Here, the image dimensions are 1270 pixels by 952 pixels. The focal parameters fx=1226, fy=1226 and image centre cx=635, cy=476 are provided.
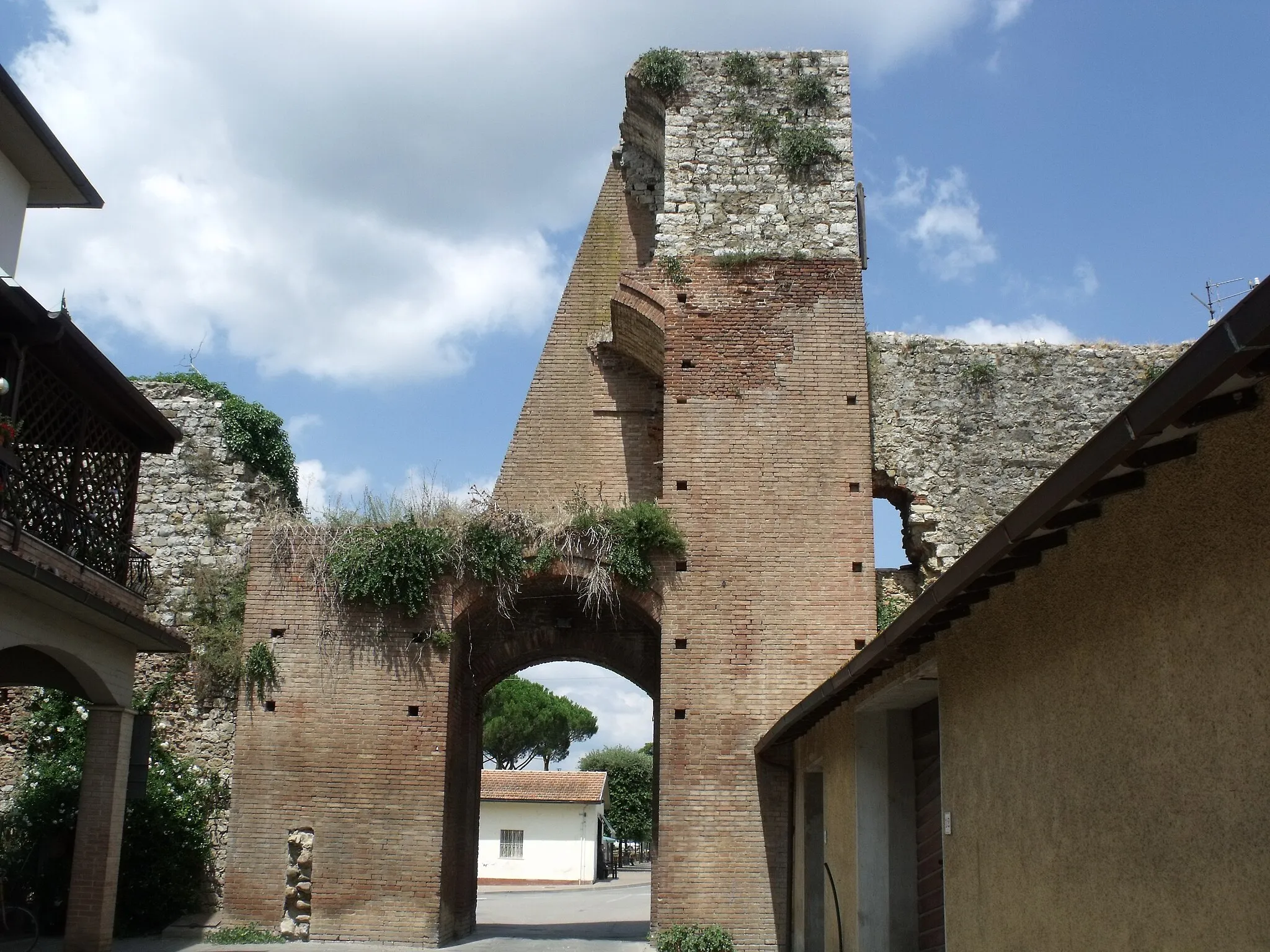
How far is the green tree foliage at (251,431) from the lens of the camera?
17656mm

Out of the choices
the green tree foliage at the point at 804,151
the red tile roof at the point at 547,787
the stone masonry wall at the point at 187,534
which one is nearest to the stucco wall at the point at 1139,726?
the green tree foliage at the point at 804,151

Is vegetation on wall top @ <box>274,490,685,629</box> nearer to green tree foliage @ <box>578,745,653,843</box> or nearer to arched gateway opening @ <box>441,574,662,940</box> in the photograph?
arched gateway opening @ <box>441,574,662,940</box>

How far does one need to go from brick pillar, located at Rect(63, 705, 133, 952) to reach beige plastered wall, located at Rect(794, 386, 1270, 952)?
819 centimetres

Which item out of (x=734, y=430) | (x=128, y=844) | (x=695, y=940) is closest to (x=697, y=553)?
(x=734, y=430)

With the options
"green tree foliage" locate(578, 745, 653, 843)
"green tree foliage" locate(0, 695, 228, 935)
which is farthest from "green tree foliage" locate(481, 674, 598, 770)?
"green tree foliage" locate(0, 695, 228, 935)

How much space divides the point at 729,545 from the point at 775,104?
21.0ft

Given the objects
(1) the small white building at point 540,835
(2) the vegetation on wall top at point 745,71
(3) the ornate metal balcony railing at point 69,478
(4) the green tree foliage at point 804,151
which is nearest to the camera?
(3) the ornate metal balcony railing at point 69,478

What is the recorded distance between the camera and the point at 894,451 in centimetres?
1639

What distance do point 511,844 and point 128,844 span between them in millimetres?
25395

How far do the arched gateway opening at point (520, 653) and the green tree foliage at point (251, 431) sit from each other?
13.4 ft

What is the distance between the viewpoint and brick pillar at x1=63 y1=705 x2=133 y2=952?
37.6 feet

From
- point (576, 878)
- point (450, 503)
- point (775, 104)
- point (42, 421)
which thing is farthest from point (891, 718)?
point (576, 878)

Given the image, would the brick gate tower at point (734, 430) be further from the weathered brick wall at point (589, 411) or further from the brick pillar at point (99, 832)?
the brick pillar at point (99, 832)

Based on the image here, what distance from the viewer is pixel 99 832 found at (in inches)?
460
